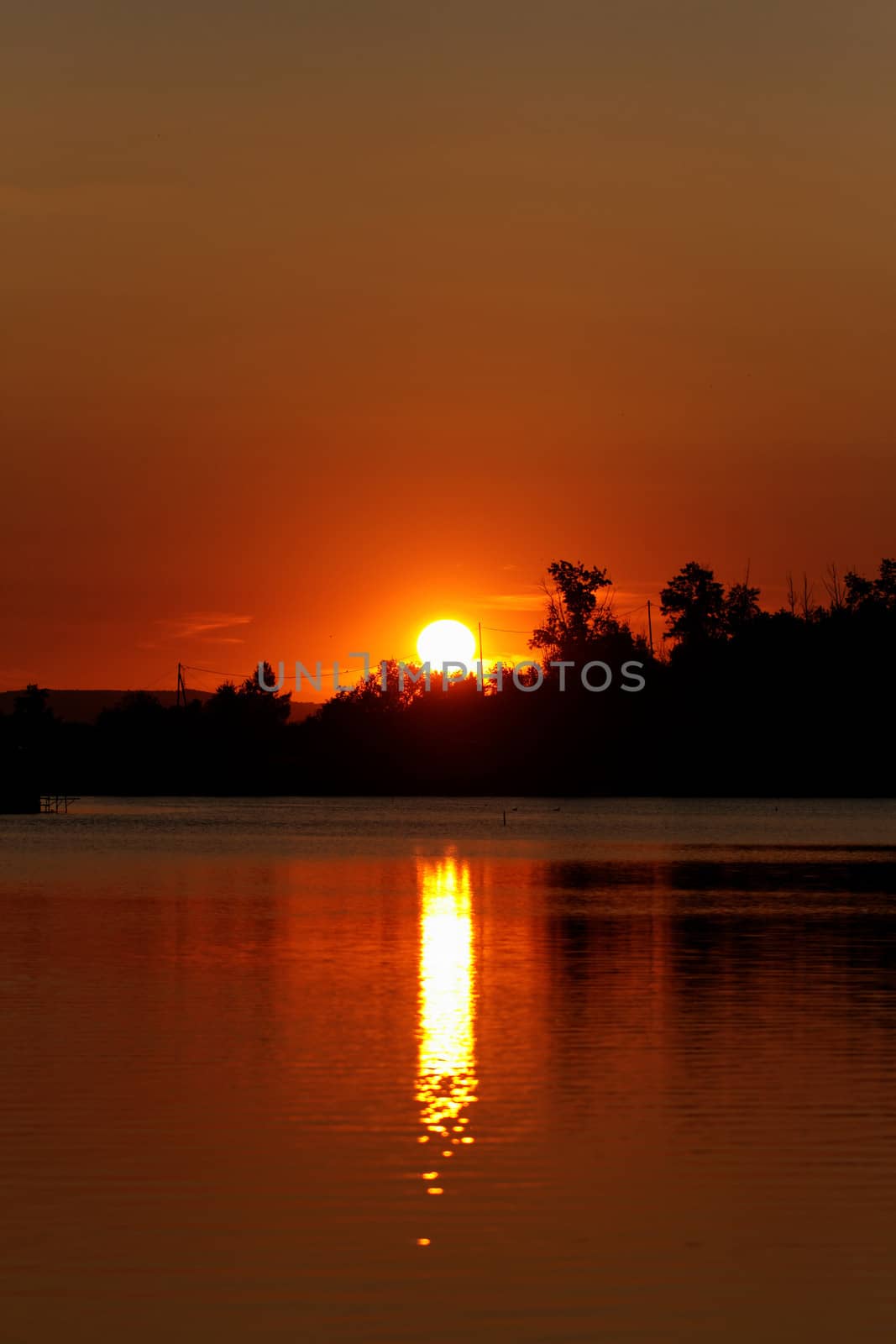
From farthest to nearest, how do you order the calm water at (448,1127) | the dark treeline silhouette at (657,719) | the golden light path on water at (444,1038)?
the dark treeline silhouette at (657,719)
the golden light path on water at (444,1038)
the calm water at (448,1127)

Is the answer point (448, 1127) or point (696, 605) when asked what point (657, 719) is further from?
point (448, 1127)

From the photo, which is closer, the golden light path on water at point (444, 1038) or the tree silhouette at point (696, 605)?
the golden light path on water at point (444, 1038)

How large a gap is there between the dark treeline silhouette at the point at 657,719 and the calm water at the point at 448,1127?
109 metres

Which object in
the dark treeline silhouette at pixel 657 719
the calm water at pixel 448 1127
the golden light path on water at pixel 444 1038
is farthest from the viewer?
the dark treeline silhouette at pixel 657 719

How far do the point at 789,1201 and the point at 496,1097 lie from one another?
443cm

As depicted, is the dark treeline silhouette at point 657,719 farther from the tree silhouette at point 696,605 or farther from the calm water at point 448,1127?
the calm water at point 448,1127

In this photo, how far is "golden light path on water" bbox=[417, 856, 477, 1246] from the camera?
15.2 meters

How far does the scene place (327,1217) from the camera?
12844 mm

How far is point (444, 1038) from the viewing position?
2117cm

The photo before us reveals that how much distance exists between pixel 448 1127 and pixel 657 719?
148989 millimetres

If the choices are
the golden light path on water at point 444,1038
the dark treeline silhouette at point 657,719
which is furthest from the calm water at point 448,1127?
the dark treeline silhouette at point 657,719

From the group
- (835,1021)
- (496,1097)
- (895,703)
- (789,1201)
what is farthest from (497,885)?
(895,703)

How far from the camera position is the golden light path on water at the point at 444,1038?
50.0 ft

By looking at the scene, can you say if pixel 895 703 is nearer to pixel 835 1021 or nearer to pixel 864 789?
pixel 864 789
